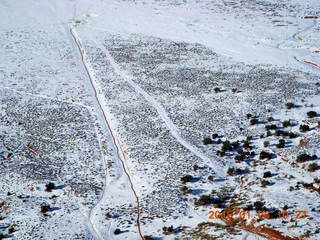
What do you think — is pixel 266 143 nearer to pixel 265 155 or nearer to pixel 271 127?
pixel 265 155

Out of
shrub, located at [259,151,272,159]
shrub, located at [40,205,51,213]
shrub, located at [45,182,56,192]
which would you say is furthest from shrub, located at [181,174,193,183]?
shrub, located at [40,205,51,213]

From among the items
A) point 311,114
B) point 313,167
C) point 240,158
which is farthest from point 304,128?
point 240,158

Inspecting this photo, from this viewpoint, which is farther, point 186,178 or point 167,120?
point 167,120

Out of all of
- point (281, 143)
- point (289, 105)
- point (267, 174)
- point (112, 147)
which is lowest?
point (112, 147)

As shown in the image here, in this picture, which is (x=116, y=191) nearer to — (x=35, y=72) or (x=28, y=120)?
(x=28, y=120)

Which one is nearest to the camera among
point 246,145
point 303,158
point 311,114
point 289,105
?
point 303,158

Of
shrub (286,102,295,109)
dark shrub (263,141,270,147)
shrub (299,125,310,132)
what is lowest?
dark shrub (263,141,270,147)

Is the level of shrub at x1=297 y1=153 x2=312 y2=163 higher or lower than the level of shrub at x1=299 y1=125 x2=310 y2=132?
lower

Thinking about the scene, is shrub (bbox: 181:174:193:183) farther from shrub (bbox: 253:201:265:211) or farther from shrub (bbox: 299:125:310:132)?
shrub (bbox: 299:125:310:132)
